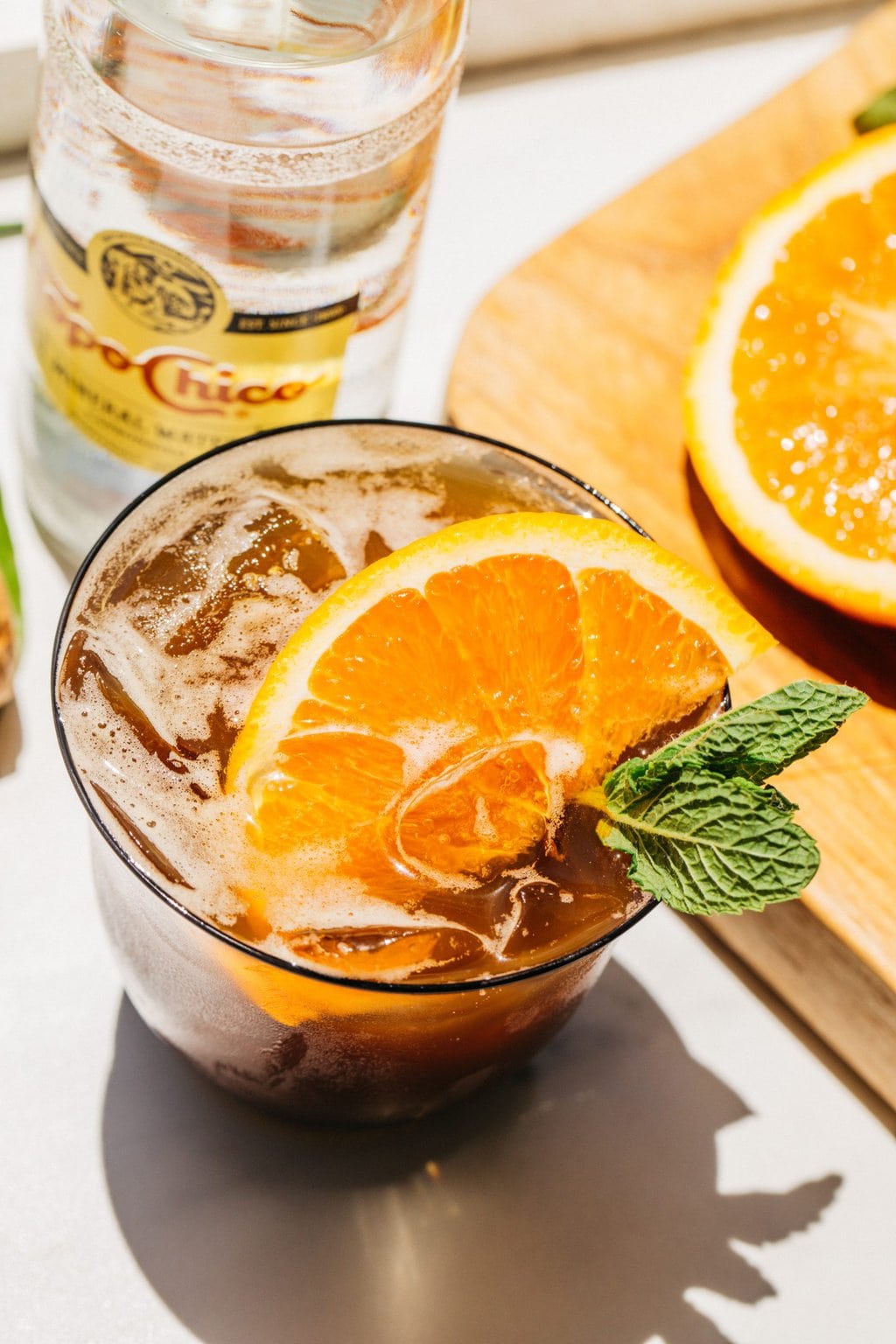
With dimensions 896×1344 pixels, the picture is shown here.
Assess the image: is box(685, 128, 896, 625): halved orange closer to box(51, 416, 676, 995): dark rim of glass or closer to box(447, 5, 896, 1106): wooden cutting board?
box(447, 5, 896, 1106): wooden cutting board

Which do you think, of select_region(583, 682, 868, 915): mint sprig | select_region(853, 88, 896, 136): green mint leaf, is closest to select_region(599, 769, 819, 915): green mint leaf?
select_region(583, 682, 868, 915): mint sprig

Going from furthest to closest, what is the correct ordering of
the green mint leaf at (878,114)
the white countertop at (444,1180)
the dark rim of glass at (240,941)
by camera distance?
1. the green mint leaf at (878,114)
2. the white countertop at (444,1180)
3. the dark rim of glass at (240,941)

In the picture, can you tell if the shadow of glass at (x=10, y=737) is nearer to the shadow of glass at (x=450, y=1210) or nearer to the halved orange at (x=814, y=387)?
the shadow of glass at (x=450, y=1210)

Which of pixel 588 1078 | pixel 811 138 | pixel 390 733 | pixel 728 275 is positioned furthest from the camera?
pixel 811 138

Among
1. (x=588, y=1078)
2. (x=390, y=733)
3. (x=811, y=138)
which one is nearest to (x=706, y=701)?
(x=390, y=733)

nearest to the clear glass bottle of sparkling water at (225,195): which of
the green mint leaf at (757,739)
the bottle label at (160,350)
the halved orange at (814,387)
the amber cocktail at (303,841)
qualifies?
the bottle label at (160,350)

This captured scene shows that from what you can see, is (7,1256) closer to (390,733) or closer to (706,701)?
(390,733)

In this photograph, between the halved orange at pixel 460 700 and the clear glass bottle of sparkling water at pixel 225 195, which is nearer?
the halved orange at pixel 460 700
